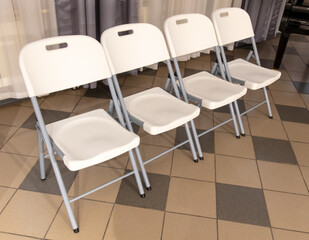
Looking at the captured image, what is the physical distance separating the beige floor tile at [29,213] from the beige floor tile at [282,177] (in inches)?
51.5

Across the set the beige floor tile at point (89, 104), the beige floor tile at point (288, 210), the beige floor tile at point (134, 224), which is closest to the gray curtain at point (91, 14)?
the beige floor tile at point (89, 104)

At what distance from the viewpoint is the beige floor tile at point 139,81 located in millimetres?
3115

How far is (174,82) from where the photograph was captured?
6.68 feet

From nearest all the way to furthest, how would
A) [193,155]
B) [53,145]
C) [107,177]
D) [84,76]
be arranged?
[53,145]
[84,76]
[107,177]
[193,155]

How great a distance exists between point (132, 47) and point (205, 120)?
3.37 ft

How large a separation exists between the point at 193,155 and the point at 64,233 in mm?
963

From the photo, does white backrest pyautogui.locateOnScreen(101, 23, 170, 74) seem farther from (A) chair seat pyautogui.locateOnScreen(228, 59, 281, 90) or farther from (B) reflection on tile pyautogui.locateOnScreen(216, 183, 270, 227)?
(B) reflection on tile pyautogui.locateOnScreen(216, 183, 270, 227)

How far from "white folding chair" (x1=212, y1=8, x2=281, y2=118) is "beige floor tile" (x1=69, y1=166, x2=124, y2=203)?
1.13 metres

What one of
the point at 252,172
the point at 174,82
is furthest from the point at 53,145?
the point at 252,172

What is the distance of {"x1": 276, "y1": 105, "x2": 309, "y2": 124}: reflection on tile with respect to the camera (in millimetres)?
2711

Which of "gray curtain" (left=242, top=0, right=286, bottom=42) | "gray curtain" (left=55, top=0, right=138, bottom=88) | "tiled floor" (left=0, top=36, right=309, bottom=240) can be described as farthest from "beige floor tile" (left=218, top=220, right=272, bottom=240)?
"gray curtain" (left=242, top=0, right=286, bottom=42)

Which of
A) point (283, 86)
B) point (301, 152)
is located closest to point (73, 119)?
point (301, 152)

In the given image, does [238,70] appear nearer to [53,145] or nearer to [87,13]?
[87,13]

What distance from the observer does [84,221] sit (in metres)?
1.66
